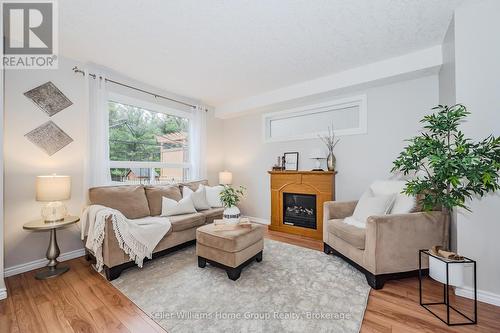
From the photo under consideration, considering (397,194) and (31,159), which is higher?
(31,159)

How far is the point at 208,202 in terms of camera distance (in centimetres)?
371

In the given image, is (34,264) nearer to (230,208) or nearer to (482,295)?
(230,208)

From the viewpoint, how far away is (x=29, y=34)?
2.34 meters

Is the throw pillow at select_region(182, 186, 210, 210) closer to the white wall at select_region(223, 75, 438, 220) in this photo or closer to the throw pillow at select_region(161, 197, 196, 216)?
the throw pillow at select_region(161, 197, 196, 216)

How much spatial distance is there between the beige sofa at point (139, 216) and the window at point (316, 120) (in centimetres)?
203

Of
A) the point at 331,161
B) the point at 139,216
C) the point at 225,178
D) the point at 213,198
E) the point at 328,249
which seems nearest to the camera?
the point at 328,249

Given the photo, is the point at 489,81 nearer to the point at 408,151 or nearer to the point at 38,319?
the point at 408,151

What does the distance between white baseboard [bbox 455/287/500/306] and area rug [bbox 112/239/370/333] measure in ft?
2.54

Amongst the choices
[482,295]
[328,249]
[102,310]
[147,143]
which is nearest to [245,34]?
[147,143]

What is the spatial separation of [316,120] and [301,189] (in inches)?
50.2

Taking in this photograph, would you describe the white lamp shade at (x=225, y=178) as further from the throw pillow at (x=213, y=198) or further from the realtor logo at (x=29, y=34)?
the realtor logo at (x=29, y=34)

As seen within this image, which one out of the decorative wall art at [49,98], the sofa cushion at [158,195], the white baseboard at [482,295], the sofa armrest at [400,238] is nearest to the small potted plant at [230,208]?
the sofa cushion at [158,195]

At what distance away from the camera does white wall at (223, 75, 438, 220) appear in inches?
117

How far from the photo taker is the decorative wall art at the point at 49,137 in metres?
2.52
